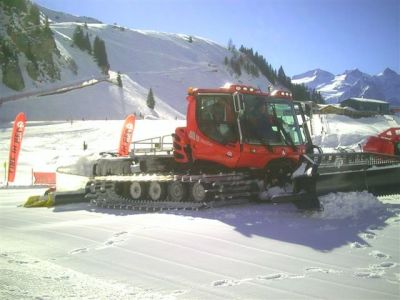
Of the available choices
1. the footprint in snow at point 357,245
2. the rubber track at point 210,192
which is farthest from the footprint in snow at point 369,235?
the rubber track at point 210,192

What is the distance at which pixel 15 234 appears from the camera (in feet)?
25.1

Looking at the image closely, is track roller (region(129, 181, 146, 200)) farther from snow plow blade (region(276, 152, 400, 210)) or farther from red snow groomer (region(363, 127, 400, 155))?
red snow groomer (region(363, 127, 400, 155))

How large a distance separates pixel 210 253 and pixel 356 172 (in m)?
4.98

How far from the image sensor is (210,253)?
5.91m

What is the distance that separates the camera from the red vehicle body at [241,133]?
389 inches

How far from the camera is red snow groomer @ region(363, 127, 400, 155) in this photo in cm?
1889

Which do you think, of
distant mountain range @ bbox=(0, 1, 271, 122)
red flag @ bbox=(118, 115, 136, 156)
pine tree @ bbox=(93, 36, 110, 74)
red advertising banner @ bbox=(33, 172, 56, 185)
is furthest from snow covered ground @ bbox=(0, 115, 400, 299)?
pine tree @ bbox=(93, 36, 110, 74)

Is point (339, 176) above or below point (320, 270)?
above

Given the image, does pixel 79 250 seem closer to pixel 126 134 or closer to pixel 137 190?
pixel 137 190

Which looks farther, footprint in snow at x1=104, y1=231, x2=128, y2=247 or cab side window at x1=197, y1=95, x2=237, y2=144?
cab side window at x1=197, y1=95, x2=237, y2=144

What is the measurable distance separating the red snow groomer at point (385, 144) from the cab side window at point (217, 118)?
433 inches

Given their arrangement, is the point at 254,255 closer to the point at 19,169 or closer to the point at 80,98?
the point at 19,169

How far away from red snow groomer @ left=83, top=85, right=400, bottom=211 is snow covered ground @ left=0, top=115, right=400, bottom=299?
512 mm

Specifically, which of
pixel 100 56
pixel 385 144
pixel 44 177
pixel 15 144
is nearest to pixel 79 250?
pixel 385 144
